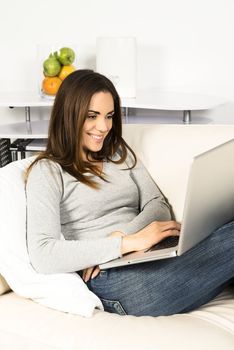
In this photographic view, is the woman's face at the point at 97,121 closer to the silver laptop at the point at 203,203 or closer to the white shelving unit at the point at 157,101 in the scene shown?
the silver laptop at the point at 203,203

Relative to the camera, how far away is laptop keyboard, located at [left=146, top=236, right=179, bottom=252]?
155 cm

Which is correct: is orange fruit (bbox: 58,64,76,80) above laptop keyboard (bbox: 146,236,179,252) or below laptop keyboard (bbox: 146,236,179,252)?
above

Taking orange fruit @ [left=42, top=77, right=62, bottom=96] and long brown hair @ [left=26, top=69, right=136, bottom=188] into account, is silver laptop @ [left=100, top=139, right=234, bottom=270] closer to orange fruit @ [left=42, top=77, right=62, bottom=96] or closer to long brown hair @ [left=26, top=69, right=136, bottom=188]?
long brown hair @ [left=26, top=69, right=136, bottom=188]

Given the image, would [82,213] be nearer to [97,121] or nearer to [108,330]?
[97,121]

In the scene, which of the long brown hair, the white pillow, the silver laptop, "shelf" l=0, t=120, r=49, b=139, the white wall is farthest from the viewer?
the white wall

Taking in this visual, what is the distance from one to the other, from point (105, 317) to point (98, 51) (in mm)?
1584

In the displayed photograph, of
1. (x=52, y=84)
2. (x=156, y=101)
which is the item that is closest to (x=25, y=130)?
(x=52, y=84)

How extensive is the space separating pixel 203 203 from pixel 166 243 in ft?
0.73

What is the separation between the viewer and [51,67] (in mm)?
2613

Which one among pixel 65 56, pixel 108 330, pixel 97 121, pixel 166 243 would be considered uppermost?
pixel 65 56

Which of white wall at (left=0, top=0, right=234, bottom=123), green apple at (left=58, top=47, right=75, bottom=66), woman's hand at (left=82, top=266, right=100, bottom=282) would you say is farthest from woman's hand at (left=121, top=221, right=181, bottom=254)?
white wall at (left=0, top=0, right=234, bottom=123)

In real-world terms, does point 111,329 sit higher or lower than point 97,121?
lower

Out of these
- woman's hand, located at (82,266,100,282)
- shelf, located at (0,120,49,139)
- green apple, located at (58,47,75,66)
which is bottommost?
woman's hand, located at (82,266,100,282)

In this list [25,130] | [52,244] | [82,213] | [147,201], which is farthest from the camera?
[25,130]
